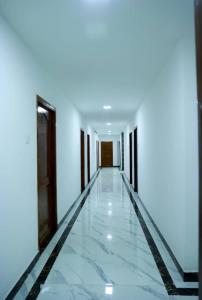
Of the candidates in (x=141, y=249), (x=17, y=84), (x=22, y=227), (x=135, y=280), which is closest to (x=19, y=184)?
(x=22, y=227)

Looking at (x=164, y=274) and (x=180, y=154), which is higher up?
(x=180, y=154)

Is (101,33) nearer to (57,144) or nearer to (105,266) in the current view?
(57,144)

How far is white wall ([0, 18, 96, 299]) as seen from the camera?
2098 mm

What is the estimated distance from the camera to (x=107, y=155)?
1944cm

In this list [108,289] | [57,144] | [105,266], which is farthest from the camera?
[57,144]

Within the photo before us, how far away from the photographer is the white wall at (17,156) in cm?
210

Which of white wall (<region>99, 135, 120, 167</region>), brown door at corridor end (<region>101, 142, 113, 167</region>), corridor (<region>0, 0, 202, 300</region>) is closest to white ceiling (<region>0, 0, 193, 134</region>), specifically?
corridor (<region>0, 0, 202, 300</region>)

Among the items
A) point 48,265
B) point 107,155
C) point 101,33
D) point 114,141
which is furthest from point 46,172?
point 114,141

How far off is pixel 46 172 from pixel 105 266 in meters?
1.69

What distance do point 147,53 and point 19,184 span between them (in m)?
2.17

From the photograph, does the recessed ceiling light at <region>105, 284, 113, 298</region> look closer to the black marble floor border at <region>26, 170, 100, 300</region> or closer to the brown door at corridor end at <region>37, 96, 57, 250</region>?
the black marble floor border at <region>26, 170, 100, 300</region>

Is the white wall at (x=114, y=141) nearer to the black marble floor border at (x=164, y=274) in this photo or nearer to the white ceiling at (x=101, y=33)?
the black marble floor border at (x=164, y=274)

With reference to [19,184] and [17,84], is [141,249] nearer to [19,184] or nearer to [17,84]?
[19,184]

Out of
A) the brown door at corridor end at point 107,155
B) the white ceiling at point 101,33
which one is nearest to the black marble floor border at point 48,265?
the white ceiling at point 101,33
